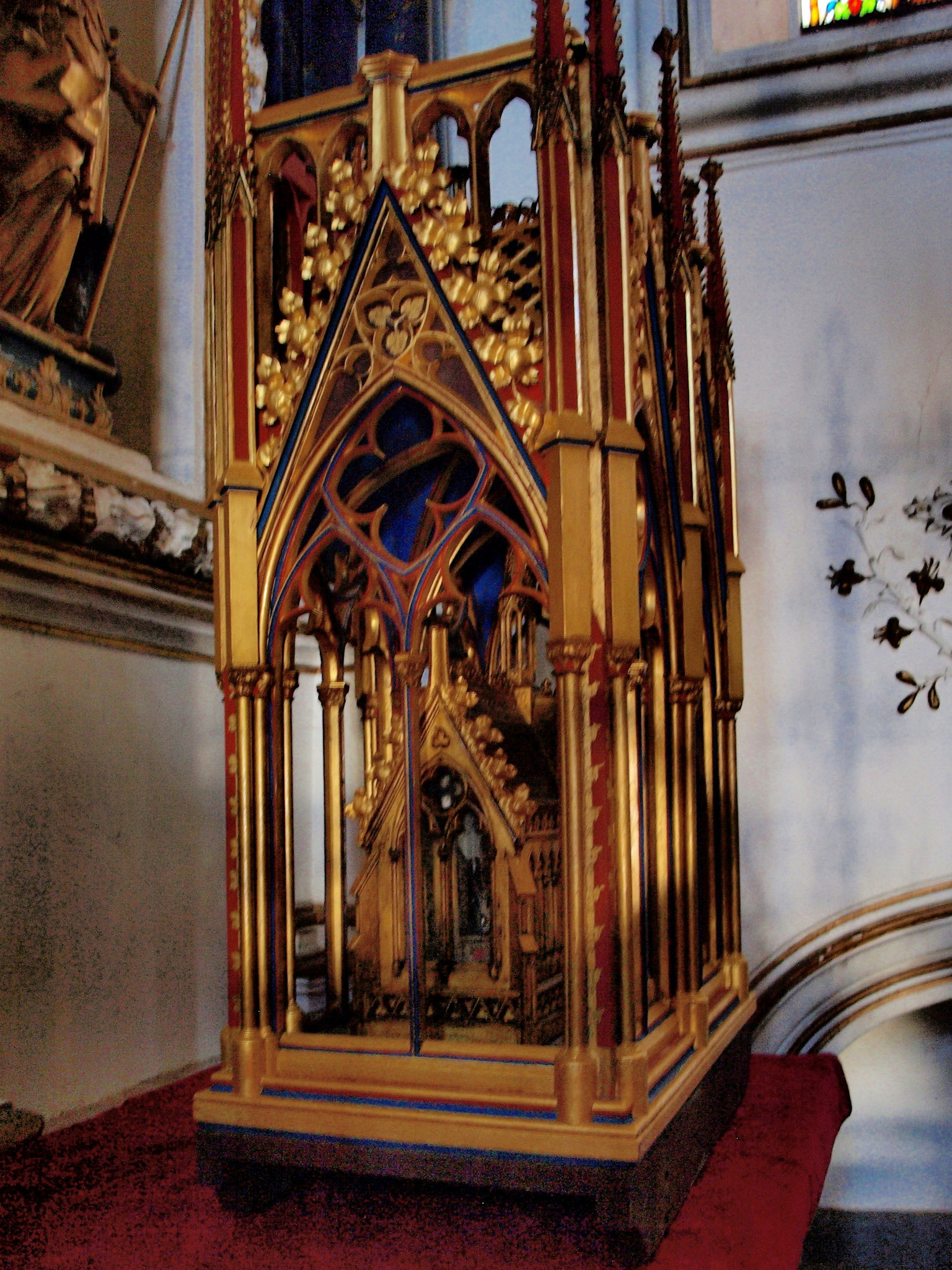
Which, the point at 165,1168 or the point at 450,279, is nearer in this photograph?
the point at 450,279

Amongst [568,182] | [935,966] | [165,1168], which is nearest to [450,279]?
[568,182]

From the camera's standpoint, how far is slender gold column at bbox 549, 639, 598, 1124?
1063mm

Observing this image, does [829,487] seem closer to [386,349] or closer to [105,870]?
[386,349]

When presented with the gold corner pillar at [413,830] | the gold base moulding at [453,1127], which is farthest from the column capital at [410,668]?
the gold base moulding at [453,1127]

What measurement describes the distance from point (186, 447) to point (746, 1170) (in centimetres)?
137

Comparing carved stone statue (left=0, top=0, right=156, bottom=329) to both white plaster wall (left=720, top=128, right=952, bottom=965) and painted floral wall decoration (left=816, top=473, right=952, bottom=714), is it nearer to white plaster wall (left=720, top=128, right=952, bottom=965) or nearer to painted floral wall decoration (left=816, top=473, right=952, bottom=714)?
white plaster wall (left=720, top=128, right=952, bottom=965)

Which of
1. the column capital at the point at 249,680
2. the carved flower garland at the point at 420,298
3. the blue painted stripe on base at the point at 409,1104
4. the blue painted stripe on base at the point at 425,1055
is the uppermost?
the carved flower garland at the point at 420,298

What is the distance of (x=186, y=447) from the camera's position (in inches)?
76.6

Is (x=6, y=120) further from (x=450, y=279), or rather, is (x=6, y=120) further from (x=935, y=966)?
(x=935, y=966)

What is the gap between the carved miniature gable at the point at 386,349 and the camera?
1.18 metres

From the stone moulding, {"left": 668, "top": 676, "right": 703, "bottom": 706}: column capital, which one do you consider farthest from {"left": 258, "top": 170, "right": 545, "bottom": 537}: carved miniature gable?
{"left": 668, "top": 676, "right": 703, "bottom": 706}: column capital

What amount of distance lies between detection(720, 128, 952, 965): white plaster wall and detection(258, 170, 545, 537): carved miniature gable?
1494 millimetres

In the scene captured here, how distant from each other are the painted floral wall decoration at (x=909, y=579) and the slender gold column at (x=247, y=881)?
165 cm

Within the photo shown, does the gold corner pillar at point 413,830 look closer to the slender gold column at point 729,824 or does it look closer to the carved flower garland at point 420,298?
the carved flower garland at point 420,298
